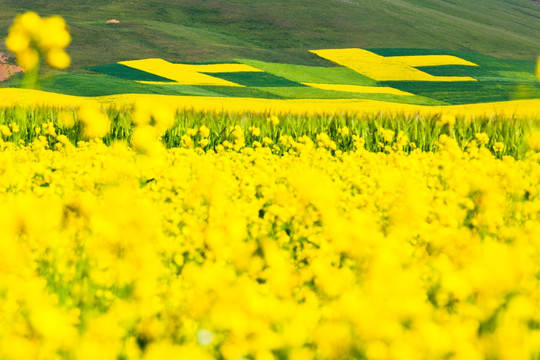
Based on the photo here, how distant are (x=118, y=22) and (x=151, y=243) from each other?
38.1 metres

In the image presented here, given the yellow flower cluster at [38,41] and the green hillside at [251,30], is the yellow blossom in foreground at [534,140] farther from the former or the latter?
the green hillside at [251,30]

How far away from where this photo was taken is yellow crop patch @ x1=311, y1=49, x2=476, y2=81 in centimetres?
3328

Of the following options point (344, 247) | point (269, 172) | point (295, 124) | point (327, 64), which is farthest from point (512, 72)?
point (344, 247)

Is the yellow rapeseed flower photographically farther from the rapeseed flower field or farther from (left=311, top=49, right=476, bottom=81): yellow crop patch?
(left=311, top=49, right=476, bottom=81): yellow crop patch

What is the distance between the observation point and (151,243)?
10.5 ft

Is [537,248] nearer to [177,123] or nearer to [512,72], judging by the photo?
[177,123]

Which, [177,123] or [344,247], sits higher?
[344,247]

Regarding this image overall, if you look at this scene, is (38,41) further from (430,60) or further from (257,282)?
(430,60)

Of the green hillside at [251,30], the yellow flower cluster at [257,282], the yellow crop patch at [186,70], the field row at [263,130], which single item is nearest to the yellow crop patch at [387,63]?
the green hillside at [251,30]

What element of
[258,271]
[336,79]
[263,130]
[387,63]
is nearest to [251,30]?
[387,63]

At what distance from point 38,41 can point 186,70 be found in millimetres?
25495

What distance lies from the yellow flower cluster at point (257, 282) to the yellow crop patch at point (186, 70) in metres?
23.6

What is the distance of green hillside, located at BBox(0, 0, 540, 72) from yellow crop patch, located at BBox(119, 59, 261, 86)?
53.1 inches

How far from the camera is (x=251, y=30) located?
4188 cm
